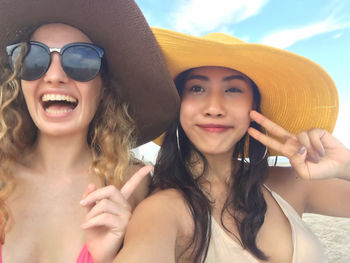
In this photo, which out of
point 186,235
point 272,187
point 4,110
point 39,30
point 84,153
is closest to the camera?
point 186,235

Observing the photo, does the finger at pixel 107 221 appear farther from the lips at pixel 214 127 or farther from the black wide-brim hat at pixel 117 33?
the black wide-brim hat at pixel 117 33

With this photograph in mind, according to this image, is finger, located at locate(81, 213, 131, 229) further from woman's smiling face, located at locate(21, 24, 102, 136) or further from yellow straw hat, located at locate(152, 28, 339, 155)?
yellow straw hat, located at locate(152, 28, 339, 155)

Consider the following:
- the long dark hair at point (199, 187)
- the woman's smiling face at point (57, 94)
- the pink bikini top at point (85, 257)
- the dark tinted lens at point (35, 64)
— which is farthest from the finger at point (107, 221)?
the dark tinted lens at point (35, 64)

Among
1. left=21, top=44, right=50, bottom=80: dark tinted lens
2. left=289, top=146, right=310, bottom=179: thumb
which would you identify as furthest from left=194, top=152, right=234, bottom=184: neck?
left=21, top=44, right=50, bottom=80: dark tinted lens

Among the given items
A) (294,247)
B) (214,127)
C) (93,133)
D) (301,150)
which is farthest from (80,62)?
(294,247)

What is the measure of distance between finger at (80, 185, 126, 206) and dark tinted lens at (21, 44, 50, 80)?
0.78 meters

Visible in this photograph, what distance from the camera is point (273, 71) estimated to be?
1836 millimetres

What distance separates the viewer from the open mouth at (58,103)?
1.58m

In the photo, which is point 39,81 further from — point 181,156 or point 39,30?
point 181,156

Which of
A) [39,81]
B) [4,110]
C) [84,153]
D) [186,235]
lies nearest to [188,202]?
[186,235]

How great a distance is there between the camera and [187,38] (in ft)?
5.28

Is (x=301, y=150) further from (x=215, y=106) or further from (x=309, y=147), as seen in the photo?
(x=215, y=106)

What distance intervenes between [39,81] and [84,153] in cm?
58

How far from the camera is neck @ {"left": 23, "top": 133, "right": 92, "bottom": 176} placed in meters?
1.79
